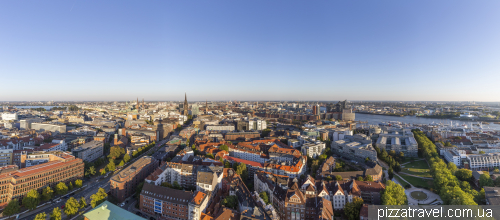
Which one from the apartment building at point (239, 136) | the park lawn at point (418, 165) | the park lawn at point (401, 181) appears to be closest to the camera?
the park lawn at point (401, 181)

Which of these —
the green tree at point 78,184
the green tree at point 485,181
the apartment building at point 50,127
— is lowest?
the green tree at point 78,184

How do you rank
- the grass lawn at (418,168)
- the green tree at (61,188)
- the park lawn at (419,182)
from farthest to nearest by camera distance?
the grass lawn at (418,168)
the park lawn at (419,182)
the green tree at (61,188)

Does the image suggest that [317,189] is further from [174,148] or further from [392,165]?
[174,148]

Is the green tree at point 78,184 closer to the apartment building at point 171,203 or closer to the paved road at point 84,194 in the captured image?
the paved road at point 84,194

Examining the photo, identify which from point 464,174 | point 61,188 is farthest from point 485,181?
point 61,188

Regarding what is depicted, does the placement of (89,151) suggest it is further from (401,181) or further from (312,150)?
(401,181)

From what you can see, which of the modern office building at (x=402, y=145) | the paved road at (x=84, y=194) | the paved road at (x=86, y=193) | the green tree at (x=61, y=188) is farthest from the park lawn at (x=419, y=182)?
the green tree at (x=61, y=188)

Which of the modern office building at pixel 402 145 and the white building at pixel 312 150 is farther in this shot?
the modern office building at pixel 402 145

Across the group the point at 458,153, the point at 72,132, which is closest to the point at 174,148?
the point at 72,132
